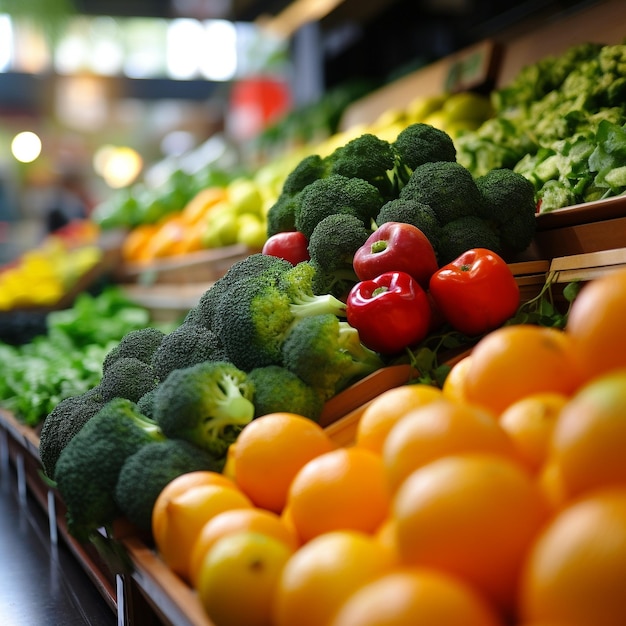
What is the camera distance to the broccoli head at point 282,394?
57.6 inches

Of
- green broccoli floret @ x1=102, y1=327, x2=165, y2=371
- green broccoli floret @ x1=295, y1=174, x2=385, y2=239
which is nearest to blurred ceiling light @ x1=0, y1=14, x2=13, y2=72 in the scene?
green broccoli floret @ x1=102, y1=327, x2=165, y2=371

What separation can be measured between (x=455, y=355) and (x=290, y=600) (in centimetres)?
82

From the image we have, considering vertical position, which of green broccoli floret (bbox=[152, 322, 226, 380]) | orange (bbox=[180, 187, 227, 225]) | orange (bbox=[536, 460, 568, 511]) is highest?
orange (bbox=[180, 187, 227, 225])

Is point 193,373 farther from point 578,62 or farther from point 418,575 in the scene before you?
point 578,62

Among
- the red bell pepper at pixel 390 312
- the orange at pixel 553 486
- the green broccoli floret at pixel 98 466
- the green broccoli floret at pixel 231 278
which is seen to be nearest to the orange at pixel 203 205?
the green broccoli floret at pixel 231 278

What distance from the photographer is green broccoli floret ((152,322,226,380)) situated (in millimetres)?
1667

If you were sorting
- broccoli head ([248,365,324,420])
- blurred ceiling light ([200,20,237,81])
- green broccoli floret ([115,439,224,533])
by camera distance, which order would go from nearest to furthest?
green broccoli floret ([115,439,224,533]) < broccoli head ([248,365,324,420]) < blurred ceiling light ([200,20,237,81])

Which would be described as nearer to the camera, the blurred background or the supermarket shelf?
the supermarket shelf

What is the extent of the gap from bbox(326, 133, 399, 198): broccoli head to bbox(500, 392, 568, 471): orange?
108 cm

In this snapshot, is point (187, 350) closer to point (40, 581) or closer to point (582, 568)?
point (40, 581)

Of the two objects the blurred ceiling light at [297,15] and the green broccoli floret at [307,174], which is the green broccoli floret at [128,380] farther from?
the blurred ceiling light at [297,15]

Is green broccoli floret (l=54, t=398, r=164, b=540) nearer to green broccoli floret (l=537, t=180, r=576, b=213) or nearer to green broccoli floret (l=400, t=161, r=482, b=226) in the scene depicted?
green broccoli floret (l=400, t=161, r=482, b=226)

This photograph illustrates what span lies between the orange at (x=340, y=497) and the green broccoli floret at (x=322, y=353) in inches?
16.1

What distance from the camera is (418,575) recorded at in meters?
→ 0.78
